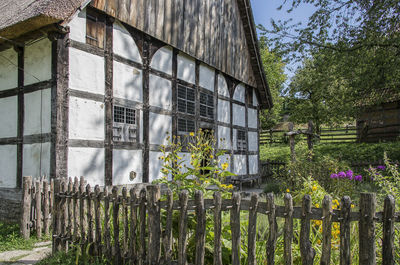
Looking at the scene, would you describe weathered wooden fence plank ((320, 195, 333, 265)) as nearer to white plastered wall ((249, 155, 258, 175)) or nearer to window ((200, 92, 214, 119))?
window ((200, 92, 214, 119))

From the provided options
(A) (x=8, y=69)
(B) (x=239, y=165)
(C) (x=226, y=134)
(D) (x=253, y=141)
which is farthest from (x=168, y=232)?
(D) (x=253, y=141)

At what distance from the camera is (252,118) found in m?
13.3

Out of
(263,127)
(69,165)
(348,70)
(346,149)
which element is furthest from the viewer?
(263,127)

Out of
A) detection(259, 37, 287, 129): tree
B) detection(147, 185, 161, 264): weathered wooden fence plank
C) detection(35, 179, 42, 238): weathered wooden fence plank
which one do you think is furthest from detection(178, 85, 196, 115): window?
detection(259, 37, 287, 129): tree

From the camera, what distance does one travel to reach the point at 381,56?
1003cm

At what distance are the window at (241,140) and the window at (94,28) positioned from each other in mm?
7042

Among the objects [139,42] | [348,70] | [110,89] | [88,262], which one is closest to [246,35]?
[348,70]

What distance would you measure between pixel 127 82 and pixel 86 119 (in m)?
1.46

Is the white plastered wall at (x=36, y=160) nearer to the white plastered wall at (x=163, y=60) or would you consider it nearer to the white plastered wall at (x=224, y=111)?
the white plastered wall at (x=163, y=60)

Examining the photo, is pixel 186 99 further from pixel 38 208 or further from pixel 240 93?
pixel 38 208

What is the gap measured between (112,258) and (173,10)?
697 centimetres

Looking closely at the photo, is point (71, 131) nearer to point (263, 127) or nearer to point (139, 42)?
point (139, 42)

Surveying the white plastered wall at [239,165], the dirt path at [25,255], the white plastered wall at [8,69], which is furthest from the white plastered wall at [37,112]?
the white plastered wall at [239,165]

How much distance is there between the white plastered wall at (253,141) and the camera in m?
13.0
